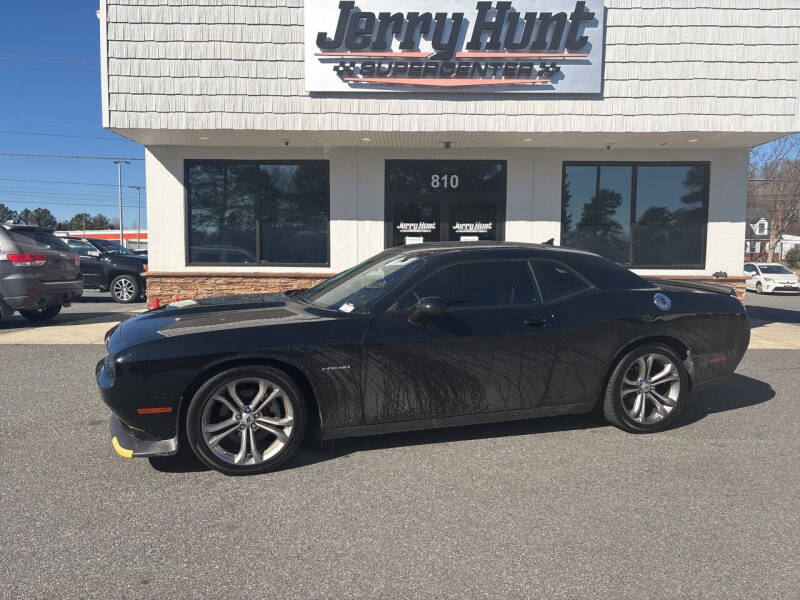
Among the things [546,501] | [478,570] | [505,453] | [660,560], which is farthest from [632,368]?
[478,570]

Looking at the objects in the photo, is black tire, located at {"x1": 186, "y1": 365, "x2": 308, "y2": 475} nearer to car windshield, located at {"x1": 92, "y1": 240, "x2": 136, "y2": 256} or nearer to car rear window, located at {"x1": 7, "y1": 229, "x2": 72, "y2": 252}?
car rear window, located at {"x1": 7, "y1": 229, "x2": 72, "y2": 252}

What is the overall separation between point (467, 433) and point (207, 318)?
2.12m

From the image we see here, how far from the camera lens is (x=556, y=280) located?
442cm

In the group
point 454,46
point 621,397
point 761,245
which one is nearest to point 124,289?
point 454,46

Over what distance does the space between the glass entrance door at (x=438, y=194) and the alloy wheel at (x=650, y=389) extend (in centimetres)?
603

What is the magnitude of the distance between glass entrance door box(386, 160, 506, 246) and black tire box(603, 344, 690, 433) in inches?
237

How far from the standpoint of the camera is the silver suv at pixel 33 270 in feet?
29.5

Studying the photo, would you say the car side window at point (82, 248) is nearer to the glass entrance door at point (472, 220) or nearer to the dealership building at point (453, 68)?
the dealership building at point (453, 68)

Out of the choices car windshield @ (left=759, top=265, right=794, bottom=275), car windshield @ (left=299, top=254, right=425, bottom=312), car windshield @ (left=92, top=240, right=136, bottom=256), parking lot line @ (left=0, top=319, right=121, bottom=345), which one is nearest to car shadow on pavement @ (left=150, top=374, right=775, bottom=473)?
car windshield @ (left=299, top=254, right=425, bottom=312)

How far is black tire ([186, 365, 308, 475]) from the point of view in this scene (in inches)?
138

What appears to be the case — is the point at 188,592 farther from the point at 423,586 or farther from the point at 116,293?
the point at 116,293

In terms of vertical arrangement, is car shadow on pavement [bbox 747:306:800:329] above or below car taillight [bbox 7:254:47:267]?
below

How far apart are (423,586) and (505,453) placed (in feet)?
5.40

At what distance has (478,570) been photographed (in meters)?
2.61
